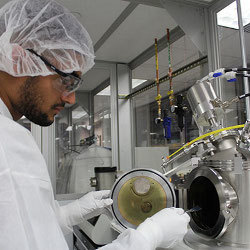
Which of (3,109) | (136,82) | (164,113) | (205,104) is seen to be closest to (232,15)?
(164,113)

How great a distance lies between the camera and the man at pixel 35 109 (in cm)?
66

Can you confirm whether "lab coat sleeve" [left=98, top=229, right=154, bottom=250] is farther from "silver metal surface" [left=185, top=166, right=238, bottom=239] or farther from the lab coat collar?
the lab coat collar

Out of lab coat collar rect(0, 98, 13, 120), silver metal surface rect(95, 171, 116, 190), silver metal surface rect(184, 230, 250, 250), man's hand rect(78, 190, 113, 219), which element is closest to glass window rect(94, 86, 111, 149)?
silver metal surface rect(95, 171, 116, 190)

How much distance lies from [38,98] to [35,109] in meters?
0.04

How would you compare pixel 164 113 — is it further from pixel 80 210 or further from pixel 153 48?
pixel 80 210

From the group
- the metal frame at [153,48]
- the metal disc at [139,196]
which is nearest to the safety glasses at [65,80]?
the metal disc at [139,196]

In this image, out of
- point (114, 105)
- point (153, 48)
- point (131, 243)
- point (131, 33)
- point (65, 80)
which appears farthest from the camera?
point (114, 105)

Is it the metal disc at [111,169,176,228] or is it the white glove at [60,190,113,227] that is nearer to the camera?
the metal disc at [111,169,176,228]

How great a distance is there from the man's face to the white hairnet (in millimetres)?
31

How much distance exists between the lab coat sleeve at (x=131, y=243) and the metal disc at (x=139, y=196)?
Answer: 10.2 inches

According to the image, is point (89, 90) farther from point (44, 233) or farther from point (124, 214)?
point (44, 233)

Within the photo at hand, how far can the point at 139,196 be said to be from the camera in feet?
3.62

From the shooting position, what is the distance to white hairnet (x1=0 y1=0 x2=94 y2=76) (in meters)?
0.83

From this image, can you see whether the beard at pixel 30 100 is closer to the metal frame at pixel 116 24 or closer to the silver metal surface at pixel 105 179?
the metal frame at pixel 116 24
